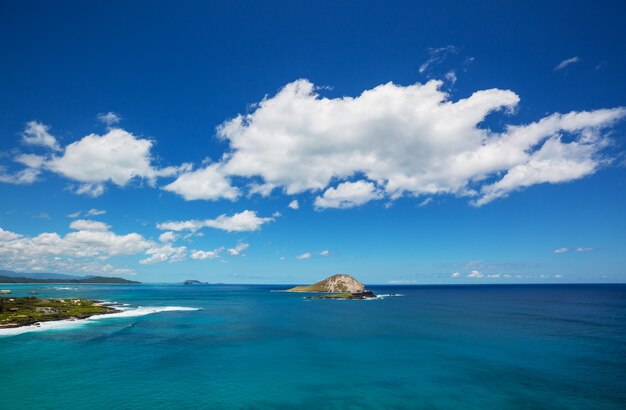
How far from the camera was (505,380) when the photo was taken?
40906 millimetres

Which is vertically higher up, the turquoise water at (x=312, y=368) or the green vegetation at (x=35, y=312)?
the green vegetation at (x=35, y=312)

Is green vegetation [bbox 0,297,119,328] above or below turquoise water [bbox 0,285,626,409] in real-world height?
above

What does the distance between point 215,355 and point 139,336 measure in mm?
23675

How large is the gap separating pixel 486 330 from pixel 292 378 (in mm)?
55827

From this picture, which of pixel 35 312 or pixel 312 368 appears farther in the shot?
pixel 35 312

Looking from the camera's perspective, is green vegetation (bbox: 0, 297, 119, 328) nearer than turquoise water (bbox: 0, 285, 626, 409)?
No

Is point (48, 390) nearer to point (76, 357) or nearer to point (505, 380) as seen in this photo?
point (76, 357)

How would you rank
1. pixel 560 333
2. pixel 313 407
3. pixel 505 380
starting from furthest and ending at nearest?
pixel 560 333
pixel 505 380
pixel 313 407

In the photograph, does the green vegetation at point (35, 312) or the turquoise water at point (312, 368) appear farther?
the green vegetation at point (35, 312)

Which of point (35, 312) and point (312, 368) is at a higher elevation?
point (35, 312)

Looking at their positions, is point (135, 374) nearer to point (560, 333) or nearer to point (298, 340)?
point (298, 340)

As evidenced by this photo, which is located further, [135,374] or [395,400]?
[135,374]

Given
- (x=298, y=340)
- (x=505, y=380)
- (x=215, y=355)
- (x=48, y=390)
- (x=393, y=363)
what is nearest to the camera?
(x=48, y=390)

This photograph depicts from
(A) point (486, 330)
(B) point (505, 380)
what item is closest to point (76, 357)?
(B) point (505, 380)
